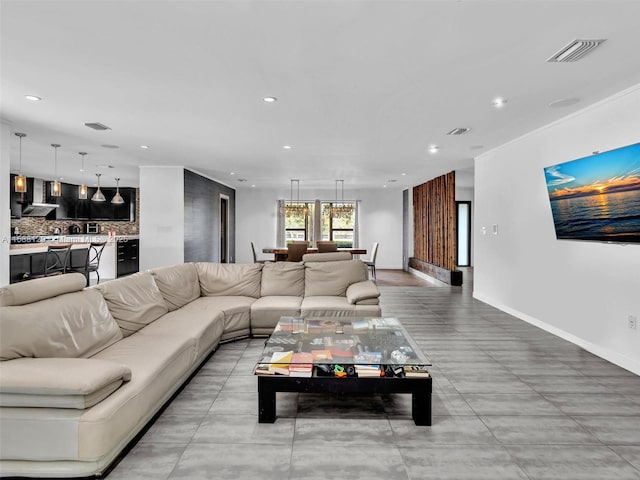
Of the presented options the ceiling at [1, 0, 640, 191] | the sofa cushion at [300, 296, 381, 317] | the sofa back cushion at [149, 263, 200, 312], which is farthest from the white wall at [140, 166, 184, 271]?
the sofa cushion at [300, 296, 381, 317]

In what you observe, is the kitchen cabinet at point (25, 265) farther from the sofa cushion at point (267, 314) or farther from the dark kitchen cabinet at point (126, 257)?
the sofa cushion at point (267, 314)

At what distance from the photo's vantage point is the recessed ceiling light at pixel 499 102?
3615 millimetres

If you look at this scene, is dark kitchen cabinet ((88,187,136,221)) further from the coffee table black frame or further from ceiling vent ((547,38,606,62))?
ceiling vent ((547,38,606,62))

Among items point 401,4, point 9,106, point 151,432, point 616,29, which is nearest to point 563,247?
point 616,29

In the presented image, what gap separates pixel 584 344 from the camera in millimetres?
3971

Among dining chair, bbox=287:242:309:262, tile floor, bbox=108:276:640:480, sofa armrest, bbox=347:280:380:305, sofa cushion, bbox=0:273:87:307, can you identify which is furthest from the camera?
dining chair, bbox=287:242:309:262

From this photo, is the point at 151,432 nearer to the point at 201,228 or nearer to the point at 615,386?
the point at 615,386

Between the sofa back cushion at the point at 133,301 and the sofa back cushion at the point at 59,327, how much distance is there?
0.13m

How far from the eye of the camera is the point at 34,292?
2412 millimetres

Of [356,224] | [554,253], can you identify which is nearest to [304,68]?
[554,253]

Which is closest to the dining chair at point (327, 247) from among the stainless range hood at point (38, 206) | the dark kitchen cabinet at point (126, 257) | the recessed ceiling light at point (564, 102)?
the dark kitchen cabinet at point (126, 257)

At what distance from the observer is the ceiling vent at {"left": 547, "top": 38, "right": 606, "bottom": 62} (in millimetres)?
2492

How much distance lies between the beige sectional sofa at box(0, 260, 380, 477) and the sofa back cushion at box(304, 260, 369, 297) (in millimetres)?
273

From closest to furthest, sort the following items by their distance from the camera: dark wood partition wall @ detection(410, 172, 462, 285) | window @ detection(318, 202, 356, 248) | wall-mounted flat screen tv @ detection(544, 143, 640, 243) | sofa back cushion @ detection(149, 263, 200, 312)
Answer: wall-mounted flat screen tv @ detection(544, 143, 640, 243) < sofa back cushion @ detection(149, 263, 200, 312) < dark wood partition wall @ detection(410, 172, 462, 285) < window @ detection(318, 202, 356, 248)
